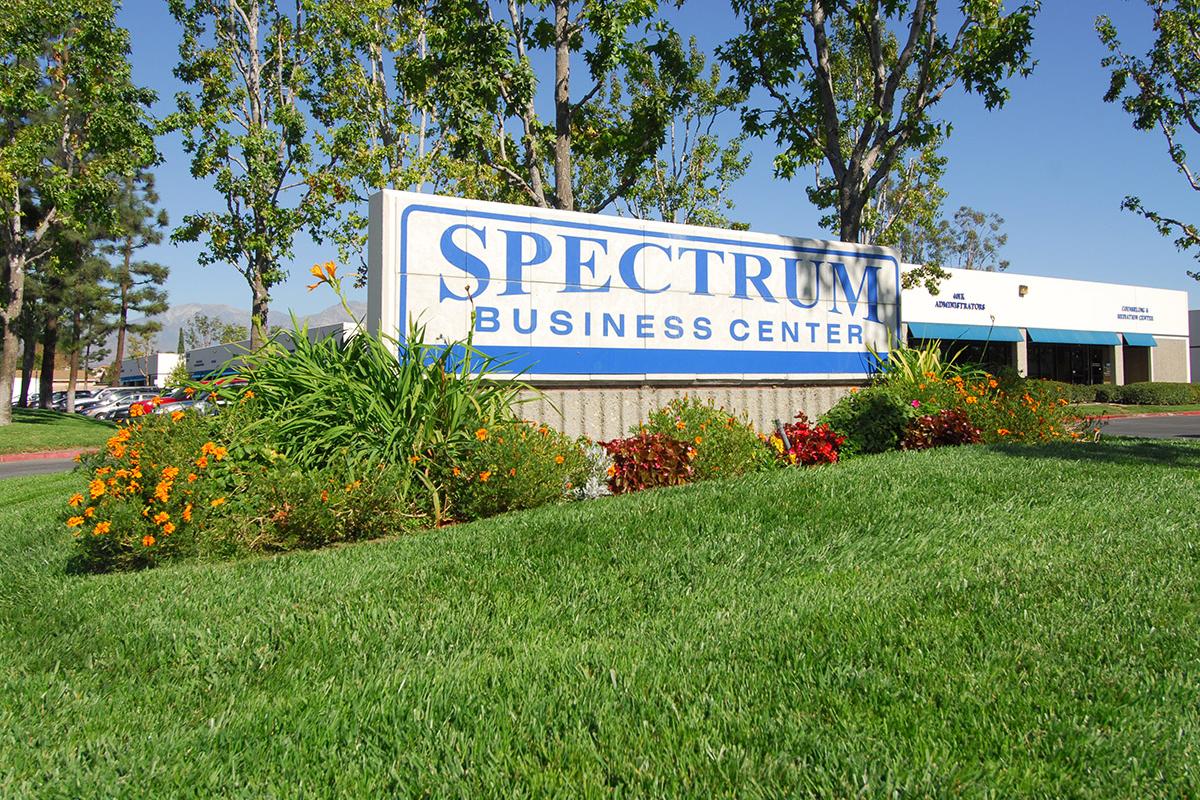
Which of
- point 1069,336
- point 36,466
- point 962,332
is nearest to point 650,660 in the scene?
point 36,466

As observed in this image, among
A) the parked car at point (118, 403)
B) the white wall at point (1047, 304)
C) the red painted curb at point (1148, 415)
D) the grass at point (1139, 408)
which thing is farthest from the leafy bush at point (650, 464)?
the parked car at point (118, 403)

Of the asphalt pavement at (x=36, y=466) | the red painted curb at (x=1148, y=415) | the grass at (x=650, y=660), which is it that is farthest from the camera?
the red painted curb at (x=1148, y=415)

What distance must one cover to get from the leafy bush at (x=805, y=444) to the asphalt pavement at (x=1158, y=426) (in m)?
13.3

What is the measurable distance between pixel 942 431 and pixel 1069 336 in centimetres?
3032

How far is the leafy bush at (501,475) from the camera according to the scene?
629cm

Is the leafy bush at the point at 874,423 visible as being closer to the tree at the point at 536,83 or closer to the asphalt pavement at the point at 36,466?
the tree at the point at 536,83

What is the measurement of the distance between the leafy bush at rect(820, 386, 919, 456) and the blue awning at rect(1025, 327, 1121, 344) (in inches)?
1114

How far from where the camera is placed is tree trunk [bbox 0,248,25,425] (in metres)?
25.6

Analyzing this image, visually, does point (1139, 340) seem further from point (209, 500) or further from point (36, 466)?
point (209, 500)

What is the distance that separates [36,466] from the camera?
17797mm

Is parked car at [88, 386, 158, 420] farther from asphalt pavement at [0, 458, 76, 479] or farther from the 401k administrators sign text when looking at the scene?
the 401k administrators sign text

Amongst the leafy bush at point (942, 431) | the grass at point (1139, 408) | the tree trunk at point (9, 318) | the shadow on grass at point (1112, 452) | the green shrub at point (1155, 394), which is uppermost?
the tree trunk at point (9, 318)

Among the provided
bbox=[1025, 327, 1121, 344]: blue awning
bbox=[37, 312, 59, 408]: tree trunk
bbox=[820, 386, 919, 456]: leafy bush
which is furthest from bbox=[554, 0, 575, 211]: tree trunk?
bbox=[37, 312, 59, 408]: tree trunk

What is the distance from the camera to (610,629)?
12.3ft
